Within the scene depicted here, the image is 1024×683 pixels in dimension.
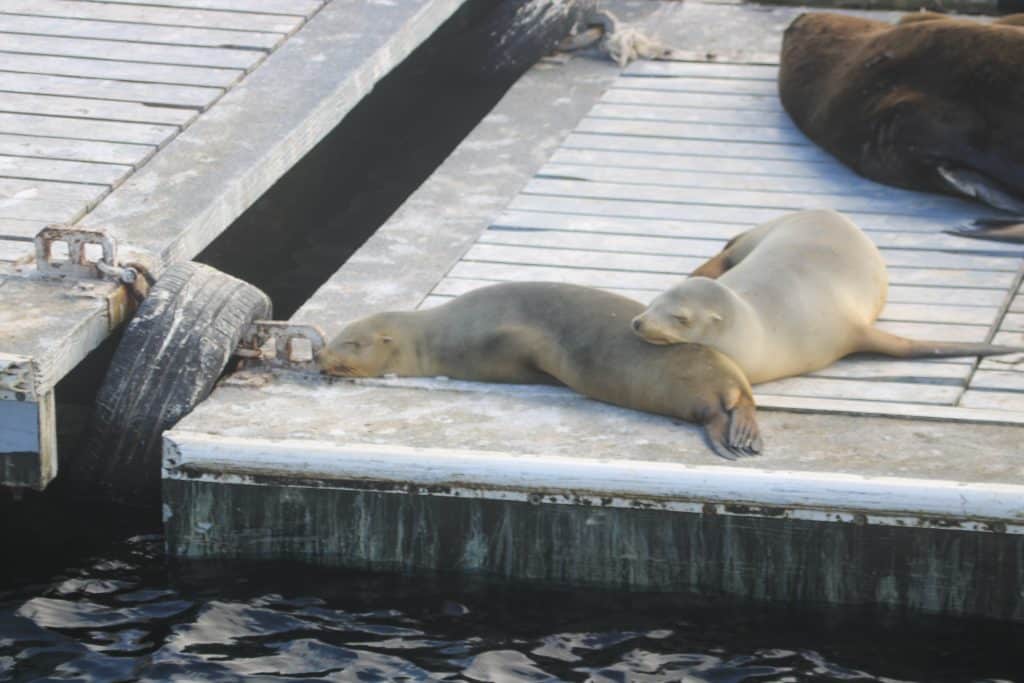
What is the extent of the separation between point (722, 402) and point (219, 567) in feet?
3.99

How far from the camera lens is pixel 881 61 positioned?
6.40 meters

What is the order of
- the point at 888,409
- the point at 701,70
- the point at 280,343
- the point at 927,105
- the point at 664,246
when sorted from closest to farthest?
the point at 888,409 < the point at 280,343 < the point at 664,246 < the point at 927,105 < the point at 701,70

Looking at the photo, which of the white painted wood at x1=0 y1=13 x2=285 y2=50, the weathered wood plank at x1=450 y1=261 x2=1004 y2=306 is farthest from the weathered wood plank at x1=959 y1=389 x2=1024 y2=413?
the white painted wood at x1=0 y1=13 x2=285 y2=50

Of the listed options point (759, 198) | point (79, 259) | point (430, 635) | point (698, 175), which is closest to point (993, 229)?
point (759, 198)

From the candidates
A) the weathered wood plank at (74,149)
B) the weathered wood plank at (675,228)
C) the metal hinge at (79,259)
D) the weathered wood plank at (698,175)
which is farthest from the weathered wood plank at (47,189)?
the weathered wood plank at (698,175)

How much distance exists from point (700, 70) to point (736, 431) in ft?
11.1

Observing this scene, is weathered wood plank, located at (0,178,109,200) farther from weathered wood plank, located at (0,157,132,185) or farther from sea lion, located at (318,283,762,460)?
sea lion, located at (318,283,762,460)

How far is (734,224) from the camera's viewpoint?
5.90m

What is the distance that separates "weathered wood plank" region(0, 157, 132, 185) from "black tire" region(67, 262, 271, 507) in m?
0.85

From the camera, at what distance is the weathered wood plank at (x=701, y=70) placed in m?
7.33

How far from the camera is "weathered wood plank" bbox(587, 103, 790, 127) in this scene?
686cm

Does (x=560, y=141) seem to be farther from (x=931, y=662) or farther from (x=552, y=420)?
(x=931, y=662)

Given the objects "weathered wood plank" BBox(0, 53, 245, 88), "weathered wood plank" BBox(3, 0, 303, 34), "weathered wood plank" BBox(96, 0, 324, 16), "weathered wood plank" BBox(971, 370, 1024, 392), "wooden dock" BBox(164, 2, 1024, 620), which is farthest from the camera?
"weathered wood plank" BBox(96, 0, 324, 16)

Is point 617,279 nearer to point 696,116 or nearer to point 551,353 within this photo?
point 551,353
